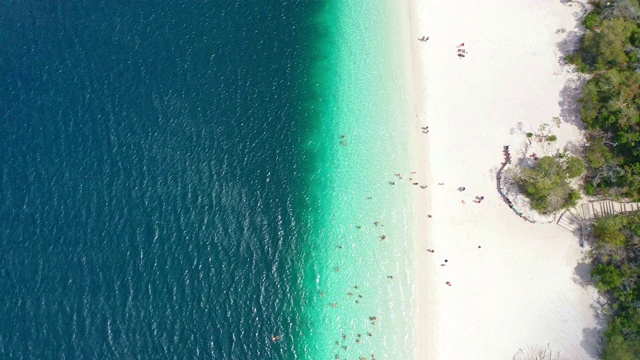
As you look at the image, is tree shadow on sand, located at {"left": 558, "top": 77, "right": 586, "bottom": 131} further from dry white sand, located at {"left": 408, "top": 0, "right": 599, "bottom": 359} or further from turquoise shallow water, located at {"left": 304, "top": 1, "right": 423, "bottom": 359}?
turquoise shallow water, located at {"left": 304, "top": 1, "right": 423, "bottom": 359}

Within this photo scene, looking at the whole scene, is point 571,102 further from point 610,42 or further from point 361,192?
point 361,192

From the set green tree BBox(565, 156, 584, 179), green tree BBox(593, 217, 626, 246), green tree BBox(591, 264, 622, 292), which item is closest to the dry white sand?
green tree BBox(591, 264, 622, 292)

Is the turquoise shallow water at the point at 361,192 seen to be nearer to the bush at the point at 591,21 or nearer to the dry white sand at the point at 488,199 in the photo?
the dry white sand at the point at 488,199

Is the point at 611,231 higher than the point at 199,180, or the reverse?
the point at 199,180

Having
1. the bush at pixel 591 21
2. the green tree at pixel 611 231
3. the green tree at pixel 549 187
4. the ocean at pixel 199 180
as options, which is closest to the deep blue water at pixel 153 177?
the ocean at pixel 199 180

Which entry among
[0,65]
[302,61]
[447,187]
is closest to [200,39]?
[302,61]

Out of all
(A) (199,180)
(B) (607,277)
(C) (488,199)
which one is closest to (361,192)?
(C) (488,199)

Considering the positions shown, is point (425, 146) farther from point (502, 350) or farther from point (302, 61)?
point (502, 350)
